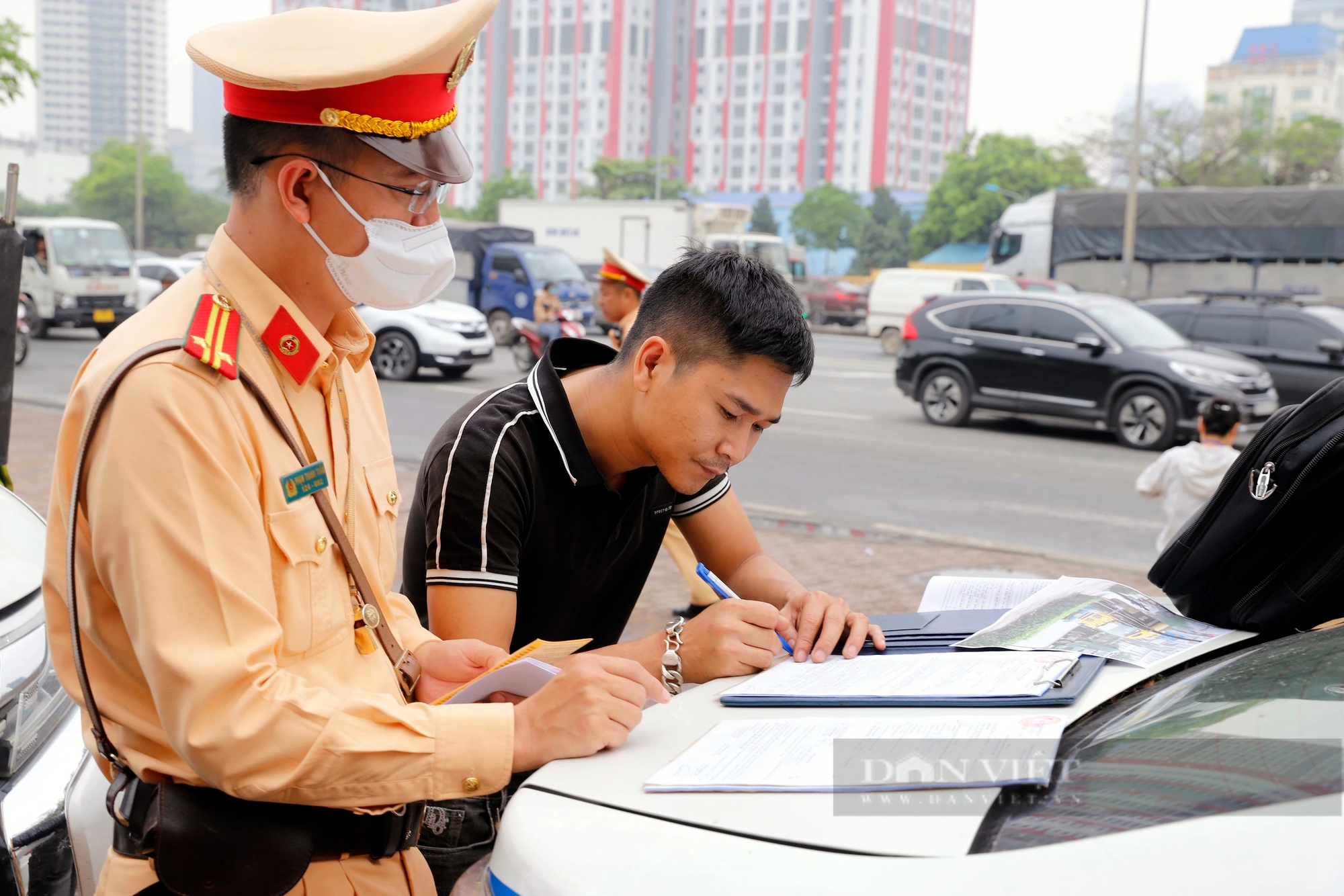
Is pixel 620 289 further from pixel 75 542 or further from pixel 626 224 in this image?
pixel 626 224

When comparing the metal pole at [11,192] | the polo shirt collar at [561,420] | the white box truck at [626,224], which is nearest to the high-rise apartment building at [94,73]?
the white box truck at [626,224]

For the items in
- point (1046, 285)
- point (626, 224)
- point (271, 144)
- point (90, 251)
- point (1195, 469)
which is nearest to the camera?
point (271, 144)

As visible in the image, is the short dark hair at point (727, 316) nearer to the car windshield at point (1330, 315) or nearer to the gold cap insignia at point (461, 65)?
the gold cap insignia at point (461, 65)

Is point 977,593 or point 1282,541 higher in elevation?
point 1282,541

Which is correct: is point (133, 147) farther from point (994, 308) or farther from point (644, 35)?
point (994, 308)

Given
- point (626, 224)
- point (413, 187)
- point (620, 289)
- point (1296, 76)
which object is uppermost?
point (1296, 76)

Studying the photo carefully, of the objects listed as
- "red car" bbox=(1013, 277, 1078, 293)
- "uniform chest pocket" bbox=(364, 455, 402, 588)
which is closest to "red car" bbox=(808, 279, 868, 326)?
"red car" bbox=(1013, 277, 1078, 293)

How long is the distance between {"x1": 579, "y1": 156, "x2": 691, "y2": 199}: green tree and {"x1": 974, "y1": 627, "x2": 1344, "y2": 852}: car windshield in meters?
75.3

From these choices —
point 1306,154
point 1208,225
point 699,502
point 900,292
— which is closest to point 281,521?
point 699,502

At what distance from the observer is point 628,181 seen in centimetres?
8238

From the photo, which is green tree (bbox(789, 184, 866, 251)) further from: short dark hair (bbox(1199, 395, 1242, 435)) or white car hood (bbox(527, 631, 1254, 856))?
white car hood (bbox(527, 631, 1254, 856))

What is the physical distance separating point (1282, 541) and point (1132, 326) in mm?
11633

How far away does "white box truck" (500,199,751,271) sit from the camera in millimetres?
30828

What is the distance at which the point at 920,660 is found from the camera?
6.09 ft
